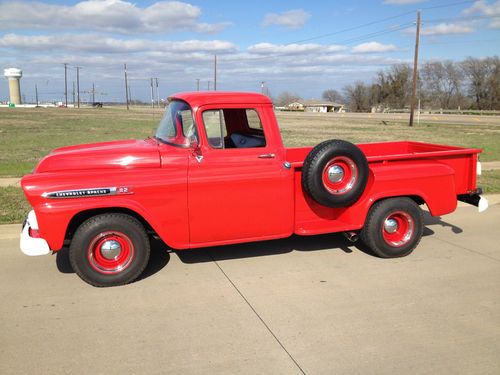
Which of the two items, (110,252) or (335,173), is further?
(335,173)

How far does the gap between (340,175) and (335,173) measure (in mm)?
74

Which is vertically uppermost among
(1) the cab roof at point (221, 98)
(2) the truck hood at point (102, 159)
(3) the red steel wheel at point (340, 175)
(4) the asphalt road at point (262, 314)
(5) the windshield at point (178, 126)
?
(1) the cab roof at point (221, 98)

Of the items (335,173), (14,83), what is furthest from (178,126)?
(14,83)

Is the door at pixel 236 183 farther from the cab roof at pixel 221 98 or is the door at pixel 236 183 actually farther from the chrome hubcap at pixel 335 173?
the chrome hubcap at pixel 335 173

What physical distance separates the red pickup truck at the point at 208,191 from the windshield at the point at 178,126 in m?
0.01

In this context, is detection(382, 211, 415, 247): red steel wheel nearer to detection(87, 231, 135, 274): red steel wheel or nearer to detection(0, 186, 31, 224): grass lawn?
detection(87, 231, 135, 274): red steel wheel

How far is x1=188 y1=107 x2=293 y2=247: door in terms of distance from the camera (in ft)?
15.2

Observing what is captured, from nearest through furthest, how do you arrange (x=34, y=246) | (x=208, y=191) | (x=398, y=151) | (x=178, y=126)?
(x=34, y=246), (x=208, y=191), (x=178, y=126), (x=398, y=151)

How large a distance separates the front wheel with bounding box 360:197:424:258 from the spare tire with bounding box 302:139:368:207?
439 mm

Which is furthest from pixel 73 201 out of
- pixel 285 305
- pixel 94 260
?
pixel 285 305

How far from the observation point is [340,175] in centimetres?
495

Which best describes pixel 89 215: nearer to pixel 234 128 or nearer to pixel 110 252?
pixel 110 252

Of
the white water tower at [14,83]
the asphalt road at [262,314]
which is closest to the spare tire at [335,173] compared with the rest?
the asphalt road at [262,314]

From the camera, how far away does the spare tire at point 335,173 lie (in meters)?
4.77
